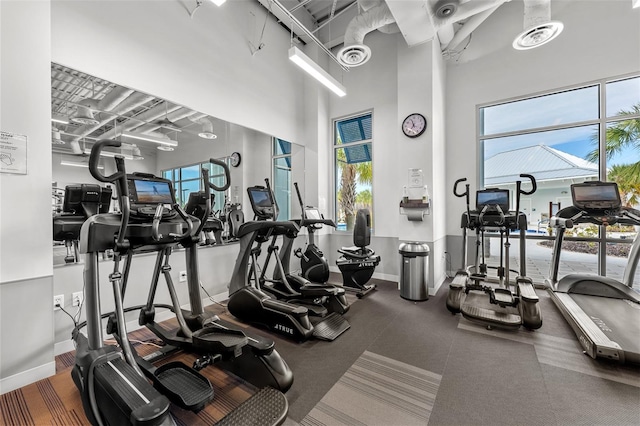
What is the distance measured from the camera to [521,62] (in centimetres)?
451

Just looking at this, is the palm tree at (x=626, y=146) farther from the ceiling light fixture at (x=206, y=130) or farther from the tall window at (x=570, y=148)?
the ceiling light fixture at (x=206, y=130)

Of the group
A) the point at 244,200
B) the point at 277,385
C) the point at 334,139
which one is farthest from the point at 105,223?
the point at 334,139

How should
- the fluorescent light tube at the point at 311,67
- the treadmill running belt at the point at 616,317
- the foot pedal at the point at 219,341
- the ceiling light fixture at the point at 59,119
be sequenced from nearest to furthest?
the foot pedal at the point at 219,341 → the treadmill running belt at the point at 616,317 → the ceiling light fixture at the point at 59,119 → the fluorescent light tube at the point at 311,67

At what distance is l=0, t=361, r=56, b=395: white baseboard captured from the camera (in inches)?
78.1

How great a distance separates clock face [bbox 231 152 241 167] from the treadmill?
480 cm

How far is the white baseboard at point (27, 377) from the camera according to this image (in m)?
Answer: 1.98

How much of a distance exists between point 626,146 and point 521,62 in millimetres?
2073

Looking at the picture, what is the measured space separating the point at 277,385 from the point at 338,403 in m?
0.47

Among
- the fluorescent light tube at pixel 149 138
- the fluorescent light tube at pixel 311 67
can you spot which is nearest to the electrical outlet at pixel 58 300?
the fluorescent light tube at pixel 149 138

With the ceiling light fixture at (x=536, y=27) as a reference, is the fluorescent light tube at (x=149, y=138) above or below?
below

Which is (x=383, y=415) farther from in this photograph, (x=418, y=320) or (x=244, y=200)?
(x=244, y=200)

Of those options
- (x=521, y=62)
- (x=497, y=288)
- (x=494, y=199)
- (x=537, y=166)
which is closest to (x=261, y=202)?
(x=494, y=199)

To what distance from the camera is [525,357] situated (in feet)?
7.97

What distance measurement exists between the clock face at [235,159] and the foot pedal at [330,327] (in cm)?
282
